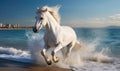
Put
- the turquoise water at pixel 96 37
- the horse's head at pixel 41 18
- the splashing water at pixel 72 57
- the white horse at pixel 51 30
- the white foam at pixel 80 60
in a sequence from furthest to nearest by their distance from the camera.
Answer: the turquoise water at pixel 96 37 < the splashing water at pixel 72 57 < the white foam at pixel 80 60 < the white horse at pixel 51 30 < the horse's head at pixel 41 18

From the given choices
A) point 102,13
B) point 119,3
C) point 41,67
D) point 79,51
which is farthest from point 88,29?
point 41,67

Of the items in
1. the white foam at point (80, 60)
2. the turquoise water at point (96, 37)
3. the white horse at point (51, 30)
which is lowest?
the white foam at point (80, 60)

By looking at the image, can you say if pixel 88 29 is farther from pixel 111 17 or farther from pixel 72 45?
pixel 72 45

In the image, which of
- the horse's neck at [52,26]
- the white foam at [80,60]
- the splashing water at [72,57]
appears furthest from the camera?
the splashing water at [72,57]

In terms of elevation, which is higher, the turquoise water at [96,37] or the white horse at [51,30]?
the turquoise water at [96,37]

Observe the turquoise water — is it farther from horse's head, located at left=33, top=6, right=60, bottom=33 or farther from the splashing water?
horse's head, located at left=33, top=6, right=60, bottom=33

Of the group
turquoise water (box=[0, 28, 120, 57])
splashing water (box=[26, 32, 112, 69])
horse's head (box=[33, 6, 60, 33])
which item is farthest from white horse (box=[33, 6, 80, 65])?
turquoise water (box=[0, 28, 120, 57])

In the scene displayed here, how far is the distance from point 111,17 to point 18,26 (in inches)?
96.4

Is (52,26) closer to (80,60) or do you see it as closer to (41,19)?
(41,19)

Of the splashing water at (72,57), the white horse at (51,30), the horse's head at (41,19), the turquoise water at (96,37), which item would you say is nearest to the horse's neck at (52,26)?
the white horse at (51,30)

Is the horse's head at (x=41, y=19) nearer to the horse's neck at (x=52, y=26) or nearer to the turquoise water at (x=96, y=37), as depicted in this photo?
the horse's neck at (x=52, y=26)

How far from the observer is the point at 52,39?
3889 mm

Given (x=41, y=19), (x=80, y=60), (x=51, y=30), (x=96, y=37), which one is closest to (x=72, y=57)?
(x=80, y=60)

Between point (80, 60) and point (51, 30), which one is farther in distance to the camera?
point (80, 60)
